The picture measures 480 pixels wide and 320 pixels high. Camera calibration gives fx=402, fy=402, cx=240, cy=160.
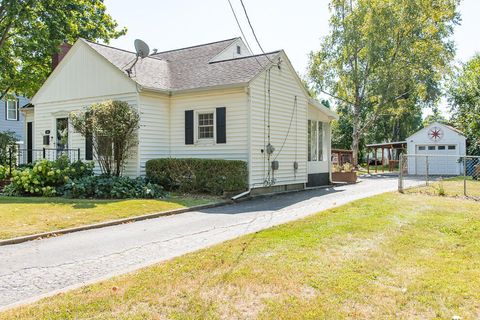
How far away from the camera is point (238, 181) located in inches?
513

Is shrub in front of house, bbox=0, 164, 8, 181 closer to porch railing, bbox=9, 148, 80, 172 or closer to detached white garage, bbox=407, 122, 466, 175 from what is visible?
porch railing, bbox=9, 148, 80, 172

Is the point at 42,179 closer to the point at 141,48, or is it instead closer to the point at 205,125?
the point at 205,125

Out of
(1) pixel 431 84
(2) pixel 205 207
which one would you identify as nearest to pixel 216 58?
(2) pixel 205 207

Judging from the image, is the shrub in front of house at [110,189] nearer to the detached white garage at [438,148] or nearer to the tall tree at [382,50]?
the tall tree at [382,50]

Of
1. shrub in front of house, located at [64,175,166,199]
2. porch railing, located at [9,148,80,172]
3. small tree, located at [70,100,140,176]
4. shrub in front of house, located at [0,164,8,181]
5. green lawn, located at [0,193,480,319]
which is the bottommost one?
green lawn, located at [0,193,480,319]

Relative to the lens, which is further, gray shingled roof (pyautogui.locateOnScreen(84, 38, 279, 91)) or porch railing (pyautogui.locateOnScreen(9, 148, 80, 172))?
porch railing (pyautogui.locateOnScreen(9, 148, 80, 172))

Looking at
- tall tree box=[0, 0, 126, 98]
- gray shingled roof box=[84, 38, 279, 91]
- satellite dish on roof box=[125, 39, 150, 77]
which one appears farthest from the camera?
tall tree box=[0, 0, 126, 98]

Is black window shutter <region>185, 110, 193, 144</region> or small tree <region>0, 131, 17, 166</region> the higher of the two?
black window shutter <region>185, 110, 193, 144</region>

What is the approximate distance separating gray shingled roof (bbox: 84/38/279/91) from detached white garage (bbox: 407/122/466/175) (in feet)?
55.2

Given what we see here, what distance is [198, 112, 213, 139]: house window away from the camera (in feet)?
47.9

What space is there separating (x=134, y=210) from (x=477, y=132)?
10615 millimetres

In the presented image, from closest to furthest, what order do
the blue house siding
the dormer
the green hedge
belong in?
the green hedge → the dormer → the blue house siding

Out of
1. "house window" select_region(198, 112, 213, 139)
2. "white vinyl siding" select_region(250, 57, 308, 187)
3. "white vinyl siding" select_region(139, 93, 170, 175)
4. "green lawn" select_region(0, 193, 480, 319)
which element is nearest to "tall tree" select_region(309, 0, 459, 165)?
"white vinyl siding" select_region(250, 57, 308, 187)

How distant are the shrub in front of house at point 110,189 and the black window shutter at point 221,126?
2802mm
